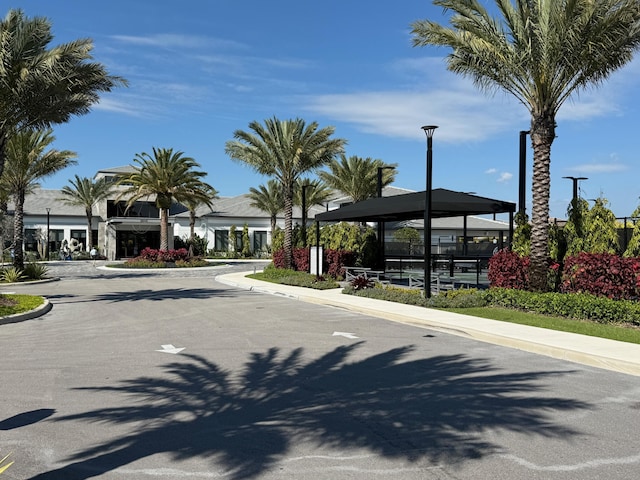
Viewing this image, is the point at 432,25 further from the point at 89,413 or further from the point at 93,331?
the point at 89,413

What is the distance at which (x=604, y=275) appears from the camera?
13.3 metres

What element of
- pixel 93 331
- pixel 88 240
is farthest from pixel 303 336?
pixel 88 240

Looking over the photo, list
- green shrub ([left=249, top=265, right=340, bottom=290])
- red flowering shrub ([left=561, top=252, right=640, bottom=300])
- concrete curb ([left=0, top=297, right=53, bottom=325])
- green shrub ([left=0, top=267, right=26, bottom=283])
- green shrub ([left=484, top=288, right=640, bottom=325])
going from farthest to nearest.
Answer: green shrub ([left=0, top=267, right=26, bottom=283])
green shrub ([left=249, top=265, right=340, bottom=290])
concrete curb ([left=0, top=297, right=53, bottom=325])
red flowering shrub ([left=561, top=252, right=640, bottom=300])
green shrub ([left=484, top=288, right=640, bottom=325])

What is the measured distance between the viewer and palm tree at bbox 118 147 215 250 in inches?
1583

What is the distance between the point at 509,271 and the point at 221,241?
42.8 meters

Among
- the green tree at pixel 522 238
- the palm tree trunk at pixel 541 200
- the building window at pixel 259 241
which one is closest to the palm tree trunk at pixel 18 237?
the green tree at pixel 522 238

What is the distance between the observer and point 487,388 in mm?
7160

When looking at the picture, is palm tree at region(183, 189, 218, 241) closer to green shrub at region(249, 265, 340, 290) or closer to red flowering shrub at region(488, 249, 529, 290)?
green shrub at region(249, 265, 340, 290)

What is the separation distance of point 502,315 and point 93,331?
9286 mm

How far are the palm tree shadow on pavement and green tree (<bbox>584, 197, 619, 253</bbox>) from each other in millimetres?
7697

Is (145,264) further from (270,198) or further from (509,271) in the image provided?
(509,271)

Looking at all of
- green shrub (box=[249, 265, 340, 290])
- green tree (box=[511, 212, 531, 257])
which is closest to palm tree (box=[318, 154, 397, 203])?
green shrub (box=[249, 265, 340, 290])

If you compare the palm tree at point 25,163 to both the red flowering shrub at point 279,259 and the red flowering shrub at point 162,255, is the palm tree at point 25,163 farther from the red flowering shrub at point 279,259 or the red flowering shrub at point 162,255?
the red flowering shrub at point 279,259

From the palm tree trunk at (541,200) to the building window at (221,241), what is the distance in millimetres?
43297
